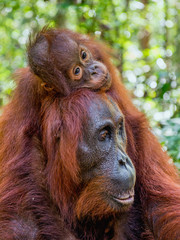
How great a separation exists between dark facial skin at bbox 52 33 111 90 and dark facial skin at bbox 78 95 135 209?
18 centimetres

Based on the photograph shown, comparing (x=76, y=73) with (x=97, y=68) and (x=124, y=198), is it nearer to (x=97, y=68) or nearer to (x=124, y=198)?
(x=97, y=68)

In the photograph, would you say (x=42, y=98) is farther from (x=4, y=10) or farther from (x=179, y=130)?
(x=4, y=10)

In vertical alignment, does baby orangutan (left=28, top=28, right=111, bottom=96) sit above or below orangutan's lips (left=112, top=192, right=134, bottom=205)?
above

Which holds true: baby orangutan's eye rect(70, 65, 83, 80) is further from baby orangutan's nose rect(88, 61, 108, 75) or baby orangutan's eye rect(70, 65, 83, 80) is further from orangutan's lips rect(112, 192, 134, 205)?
orangutan's lips rect(112, 192, 134, 205)

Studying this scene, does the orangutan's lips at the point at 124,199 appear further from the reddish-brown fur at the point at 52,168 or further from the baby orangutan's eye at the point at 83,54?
the baby orangutan's eye at the point at 83,54

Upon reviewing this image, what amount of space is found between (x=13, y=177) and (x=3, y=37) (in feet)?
20.7

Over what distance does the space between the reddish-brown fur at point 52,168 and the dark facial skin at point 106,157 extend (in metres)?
0.07

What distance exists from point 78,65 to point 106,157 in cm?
70

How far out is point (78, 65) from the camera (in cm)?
288

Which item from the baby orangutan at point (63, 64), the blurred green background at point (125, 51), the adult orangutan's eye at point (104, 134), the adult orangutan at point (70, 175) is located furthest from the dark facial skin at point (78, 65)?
the blurred green background at point (125, 51)

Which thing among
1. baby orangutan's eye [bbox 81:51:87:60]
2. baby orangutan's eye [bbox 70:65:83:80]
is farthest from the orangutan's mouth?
baby orangutan's eye [bbox 81:51:87:60]

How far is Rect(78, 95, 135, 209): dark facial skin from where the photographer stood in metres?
2.75

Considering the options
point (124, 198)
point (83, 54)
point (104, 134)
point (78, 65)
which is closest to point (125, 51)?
point (83, 54)

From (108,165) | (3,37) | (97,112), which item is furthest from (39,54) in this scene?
(3,37)
